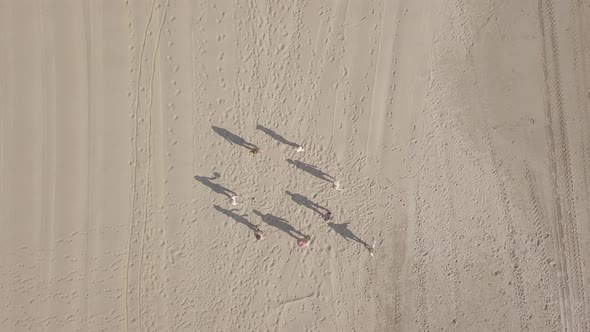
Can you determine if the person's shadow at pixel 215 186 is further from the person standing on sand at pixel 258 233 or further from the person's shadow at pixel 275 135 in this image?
the person's shadow at pixel 275 135

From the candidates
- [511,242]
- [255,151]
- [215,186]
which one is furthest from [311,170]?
[511,242]

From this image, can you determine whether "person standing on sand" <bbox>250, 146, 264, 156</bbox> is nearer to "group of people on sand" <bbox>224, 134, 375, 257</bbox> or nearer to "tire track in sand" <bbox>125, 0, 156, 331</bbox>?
"group of people on sand" <bbox>224, 134, 375, 257</bbox>

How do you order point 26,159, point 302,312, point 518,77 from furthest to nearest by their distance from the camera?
point 518,77 < point 302,312 < point 26,159

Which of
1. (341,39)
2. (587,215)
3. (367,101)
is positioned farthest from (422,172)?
(587,215)

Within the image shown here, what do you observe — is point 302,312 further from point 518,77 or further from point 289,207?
point 518,77

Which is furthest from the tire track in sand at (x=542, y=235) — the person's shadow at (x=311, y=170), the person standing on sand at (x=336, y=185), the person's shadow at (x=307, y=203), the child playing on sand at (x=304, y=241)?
the child playing on sand at (x=304, y=241)

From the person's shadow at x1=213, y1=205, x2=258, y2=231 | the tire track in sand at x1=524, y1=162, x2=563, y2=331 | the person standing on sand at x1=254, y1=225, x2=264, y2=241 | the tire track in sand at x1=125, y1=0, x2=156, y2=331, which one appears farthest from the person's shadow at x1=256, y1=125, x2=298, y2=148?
the tire track in sand at x1=524, y1=162, x2=563, y2=331
